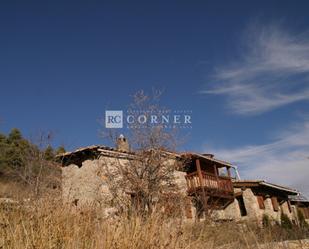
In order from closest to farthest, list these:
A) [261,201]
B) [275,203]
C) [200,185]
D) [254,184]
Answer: [200,185]
[254,184]
[261,201]
[275,203]

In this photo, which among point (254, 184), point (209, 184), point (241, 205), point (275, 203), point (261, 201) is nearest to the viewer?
point (209, 184)

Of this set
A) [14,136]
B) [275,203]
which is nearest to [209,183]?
[275,203]

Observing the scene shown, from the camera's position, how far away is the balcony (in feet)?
69.9

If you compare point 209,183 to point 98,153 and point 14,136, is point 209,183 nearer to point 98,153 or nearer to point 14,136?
point 98,153

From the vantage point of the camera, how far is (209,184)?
22266 millimetres

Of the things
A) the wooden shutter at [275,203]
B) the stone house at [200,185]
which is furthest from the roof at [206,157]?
the wooden shutter at [275,203]

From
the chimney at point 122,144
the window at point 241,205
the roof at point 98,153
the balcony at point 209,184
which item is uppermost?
the chimney at point 122,144

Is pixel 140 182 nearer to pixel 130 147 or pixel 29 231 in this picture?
pixel 130 147

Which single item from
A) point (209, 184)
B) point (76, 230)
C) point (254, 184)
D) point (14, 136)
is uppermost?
point (14, 136)

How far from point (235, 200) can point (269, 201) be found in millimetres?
3178

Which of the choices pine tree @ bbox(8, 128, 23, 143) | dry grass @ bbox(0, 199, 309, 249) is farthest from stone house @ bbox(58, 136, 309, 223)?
pine tree @ bbox(8, 128, 23, 143)

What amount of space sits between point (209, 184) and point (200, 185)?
1307mm

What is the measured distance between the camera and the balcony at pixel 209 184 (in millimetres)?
21297

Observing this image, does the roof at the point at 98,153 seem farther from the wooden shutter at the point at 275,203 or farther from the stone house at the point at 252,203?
the wooden shutter at the point at 275,203
